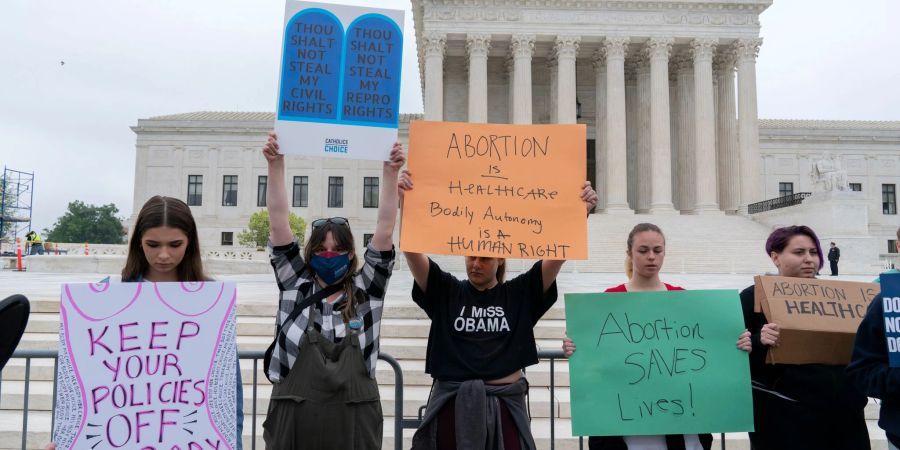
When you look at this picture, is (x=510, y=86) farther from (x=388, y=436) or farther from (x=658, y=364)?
(x=658, y=364)

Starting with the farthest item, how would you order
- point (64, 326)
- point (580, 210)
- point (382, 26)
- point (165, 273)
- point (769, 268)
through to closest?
point (769, 268) → point (382, 26) → point (580, 210) → point (165, 273) → point (64, 326)

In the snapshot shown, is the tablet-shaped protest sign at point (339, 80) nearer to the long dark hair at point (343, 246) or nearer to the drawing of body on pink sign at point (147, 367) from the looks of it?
the long dark hair at point (343, 246)

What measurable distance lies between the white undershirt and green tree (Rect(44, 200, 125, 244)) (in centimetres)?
9465

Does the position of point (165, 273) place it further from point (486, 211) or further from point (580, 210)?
point (580, 210)

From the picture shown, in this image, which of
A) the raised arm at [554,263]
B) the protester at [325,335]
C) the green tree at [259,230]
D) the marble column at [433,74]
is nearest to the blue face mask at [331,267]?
the protester at [325,335]

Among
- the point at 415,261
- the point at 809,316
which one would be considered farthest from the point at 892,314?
the point at 415,261

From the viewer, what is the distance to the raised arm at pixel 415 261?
3123 mm

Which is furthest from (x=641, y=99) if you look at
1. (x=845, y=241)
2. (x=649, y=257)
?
(x=649, y=257)

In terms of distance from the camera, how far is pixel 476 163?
332 cm

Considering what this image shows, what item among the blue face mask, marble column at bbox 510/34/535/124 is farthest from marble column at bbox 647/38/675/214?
the blue face mask

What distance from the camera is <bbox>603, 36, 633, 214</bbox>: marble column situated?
3541 cm

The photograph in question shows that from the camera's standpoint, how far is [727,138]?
37656mm

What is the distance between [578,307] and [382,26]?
2.08 meters

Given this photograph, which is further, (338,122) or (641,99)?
(641,99)
